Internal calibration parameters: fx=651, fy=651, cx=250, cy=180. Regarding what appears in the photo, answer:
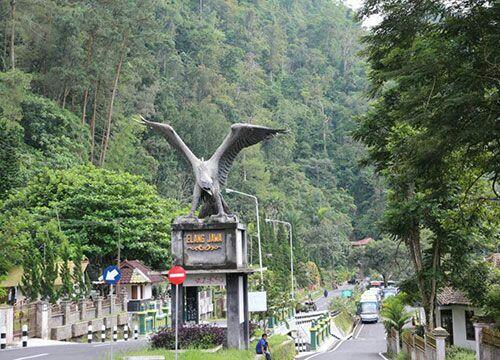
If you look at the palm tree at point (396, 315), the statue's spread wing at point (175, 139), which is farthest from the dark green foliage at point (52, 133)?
the statue's spread wing at point (175, 139)

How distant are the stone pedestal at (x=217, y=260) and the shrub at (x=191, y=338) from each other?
0.36m

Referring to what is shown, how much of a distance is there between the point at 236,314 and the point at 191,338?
1376 mm

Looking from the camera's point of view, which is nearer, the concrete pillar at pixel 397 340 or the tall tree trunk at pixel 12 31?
the concrete pillar at pixel 397 340

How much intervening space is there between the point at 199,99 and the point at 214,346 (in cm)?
6668

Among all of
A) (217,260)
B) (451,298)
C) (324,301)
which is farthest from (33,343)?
(324,301)

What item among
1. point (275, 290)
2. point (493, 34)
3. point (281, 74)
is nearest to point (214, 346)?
point (493, 34)

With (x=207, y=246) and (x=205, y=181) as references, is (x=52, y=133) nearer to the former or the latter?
(x=205, y=181)

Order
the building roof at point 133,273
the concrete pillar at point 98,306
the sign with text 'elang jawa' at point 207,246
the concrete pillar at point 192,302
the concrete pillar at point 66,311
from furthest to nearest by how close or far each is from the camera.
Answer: the building roof at point 133,273 → the concrete pillar at point 98,306 → the concrete pillar at point 66,311 → the concrete pillar at point 192,302 → the sign with text 'elang jawa' at point 207,246

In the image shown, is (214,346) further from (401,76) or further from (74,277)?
(74,277)

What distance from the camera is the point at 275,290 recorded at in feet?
Answer: 100

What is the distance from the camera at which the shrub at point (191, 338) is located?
17359mm

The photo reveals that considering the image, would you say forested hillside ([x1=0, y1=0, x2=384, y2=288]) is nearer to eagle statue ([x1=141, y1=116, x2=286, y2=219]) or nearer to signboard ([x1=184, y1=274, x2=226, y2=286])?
eagle statue ([x1=141, y1=116, x2=286, y2=219])

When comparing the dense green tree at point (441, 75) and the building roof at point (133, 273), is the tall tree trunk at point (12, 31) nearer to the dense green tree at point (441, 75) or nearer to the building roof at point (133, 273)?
the building roof at point (133, 273)

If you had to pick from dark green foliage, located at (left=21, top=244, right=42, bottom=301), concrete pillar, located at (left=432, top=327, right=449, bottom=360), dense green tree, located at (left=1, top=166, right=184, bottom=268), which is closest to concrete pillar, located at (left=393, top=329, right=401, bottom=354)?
concrete pillar, located at (left=432, top=327, right=449, bottom=360)
